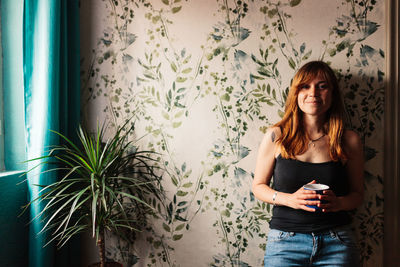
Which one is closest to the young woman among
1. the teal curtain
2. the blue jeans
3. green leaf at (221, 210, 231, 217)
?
the blue jeans

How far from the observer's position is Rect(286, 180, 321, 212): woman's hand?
138 cm

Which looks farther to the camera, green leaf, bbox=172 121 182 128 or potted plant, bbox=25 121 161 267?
green leaf, bbox=172 121 182 128

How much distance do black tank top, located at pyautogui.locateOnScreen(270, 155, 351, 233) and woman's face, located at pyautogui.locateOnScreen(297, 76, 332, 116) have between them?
10.7 inches

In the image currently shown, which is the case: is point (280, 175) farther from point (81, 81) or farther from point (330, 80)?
point (81, 81)

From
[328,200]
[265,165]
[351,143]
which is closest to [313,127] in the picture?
[351,143]

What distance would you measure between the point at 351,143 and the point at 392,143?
29 centimetres

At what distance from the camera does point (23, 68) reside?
70.0 inches

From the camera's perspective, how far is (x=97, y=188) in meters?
1.70

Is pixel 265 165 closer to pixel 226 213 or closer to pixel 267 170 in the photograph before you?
pixel 267 170

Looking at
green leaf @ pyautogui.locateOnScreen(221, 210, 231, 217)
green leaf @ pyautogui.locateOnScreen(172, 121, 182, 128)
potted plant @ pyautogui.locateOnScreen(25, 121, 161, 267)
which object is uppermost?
green leaf @ pyautogui.locateOnScreen(172, 121, 182, 128)

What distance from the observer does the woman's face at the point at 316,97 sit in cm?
164

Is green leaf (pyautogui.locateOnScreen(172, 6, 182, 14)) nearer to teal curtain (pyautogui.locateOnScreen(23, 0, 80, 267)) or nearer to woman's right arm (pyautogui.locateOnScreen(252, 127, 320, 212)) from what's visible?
teal curtain (pyautogui.locateOnScreen(23, 0, 80, 267))

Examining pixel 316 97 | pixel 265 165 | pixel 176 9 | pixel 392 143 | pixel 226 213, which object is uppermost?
pixel 176 9

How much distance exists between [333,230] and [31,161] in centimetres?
160
